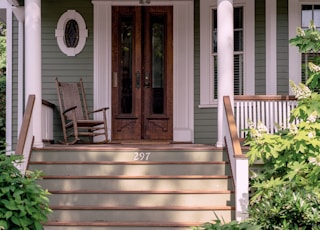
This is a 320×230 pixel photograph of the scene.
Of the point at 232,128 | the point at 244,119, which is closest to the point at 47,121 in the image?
the point at 244,119

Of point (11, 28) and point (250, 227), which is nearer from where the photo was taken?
point (250, 227)

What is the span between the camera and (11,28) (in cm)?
1015

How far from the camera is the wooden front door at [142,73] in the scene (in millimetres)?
9883

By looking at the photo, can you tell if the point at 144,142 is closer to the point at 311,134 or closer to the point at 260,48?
Answer: the point at 260,48

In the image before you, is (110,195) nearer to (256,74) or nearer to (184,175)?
(184,175)

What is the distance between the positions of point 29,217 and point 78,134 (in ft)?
13.6

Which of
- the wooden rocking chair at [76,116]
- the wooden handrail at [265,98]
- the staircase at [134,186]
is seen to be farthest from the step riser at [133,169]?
the wooden rocking chair at [76,116]

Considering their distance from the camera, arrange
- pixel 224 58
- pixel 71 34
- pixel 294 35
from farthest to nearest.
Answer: pixel 71 34
pixel 294 35
pixel 224 58

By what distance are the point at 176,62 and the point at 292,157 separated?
3478mm

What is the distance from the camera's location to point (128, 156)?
7.90 meters

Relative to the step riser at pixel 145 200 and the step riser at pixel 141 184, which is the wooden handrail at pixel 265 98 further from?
the step riser at pixel 145 200

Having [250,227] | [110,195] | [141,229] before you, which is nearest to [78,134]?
[110,195]

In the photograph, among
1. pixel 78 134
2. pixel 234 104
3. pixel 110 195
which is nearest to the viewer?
pixel 110 195

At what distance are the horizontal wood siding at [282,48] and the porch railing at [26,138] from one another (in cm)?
378
